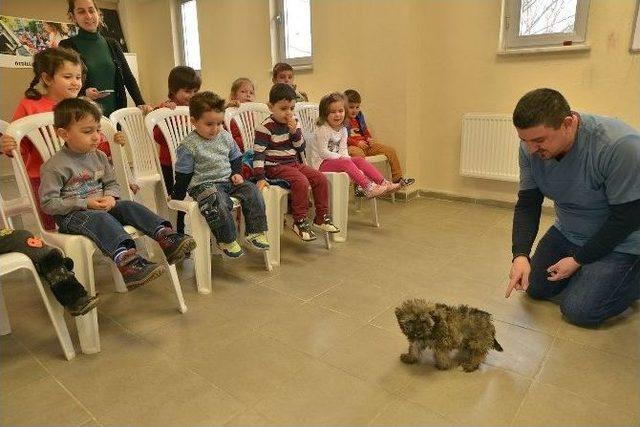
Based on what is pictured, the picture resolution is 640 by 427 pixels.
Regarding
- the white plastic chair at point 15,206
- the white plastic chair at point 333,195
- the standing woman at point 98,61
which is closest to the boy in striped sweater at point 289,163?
the white plastic chair at point 333,195

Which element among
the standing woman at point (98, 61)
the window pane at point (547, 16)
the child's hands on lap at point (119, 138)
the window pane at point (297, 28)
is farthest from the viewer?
the window pane at point (297, 28)

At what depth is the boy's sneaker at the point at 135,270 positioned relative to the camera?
1.66 metres

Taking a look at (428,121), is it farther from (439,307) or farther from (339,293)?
(439,307)

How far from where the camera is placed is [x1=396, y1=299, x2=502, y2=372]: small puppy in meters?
1.40

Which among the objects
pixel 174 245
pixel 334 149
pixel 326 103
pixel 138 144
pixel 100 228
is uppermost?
pixel 326 103

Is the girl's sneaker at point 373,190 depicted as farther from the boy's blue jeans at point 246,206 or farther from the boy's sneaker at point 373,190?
the boy's blue jeans at point 246,206

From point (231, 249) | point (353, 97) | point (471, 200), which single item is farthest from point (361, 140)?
point (231, 249)

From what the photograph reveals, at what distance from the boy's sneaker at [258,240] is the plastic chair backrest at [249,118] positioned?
741 millimetres

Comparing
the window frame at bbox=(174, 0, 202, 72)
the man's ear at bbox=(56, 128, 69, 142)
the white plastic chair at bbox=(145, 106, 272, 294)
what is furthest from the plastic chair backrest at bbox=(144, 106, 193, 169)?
the window frame at bbox=(174, 0, 202, 72)

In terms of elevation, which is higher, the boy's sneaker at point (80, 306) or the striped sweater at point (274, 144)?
the striped sweater at point (274, 144)

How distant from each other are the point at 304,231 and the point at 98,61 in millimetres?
1564

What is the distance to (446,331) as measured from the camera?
1414 mm

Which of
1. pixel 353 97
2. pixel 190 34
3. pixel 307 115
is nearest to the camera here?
pixel 307 115

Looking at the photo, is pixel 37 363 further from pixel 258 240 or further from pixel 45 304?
pixel 258 240
